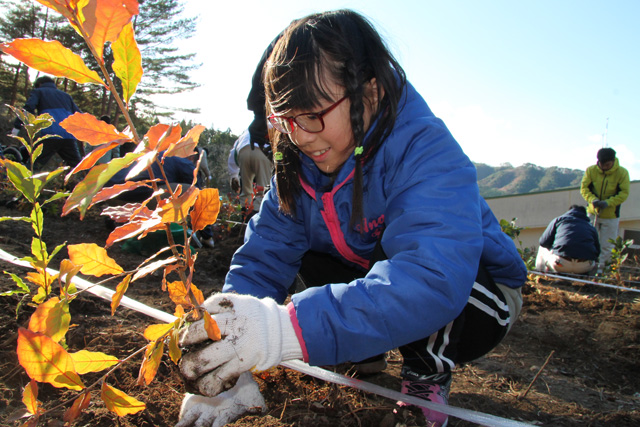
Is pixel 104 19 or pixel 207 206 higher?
pixel 104 19

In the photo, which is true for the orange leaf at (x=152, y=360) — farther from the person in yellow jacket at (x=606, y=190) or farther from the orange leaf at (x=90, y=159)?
the person in yellow jacket at (x=606, y=190)

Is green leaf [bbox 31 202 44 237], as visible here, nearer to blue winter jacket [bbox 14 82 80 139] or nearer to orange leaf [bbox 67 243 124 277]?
orange leaf [bbox 67 243 124 277]

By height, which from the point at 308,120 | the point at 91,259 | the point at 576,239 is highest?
the point at 308,120

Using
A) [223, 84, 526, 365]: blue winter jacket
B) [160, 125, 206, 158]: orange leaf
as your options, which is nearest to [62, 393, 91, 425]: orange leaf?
[223, 84, 526, 365]: blue winter jacket

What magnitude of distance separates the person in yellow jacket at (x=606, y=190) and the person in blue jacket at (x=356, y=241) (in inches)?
203

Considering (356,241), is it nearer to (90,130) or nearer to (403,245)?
(403,245)

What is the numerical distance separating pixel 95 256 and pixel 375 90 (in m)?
0.93

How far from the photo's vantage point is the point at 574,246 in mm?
4816

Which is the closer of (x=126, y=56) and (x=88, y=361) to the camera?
(x=126, y=56)

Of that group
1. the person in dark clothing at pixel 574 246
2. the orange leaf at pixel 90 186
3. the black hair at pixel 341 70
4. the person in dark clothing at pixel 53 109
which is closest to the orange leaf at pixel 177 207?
the orange leaf at pixel 90 186

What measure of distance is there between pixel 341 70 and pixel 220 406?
3.44 feet

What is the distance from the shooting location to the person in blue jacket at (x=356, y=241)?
105 centimetres

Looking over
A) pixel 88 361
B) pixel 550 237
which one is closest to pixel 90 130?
pixel 88 361

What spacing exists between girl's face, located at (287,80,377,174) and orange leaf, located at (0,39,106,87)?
23.9 inches
